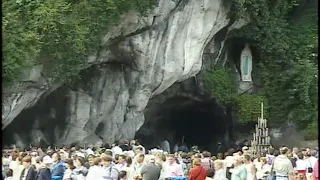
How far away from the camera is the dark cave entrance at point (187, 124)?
89.7 feet

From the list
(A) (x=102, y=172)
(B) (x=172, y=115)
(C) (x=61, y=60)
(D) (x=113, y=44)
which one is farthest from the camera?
(B) (x=172, y=115)

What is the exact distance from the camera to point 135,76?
22734mm

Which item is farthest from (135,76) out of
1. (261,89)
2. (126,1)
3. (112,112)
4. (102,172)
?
(102,172)

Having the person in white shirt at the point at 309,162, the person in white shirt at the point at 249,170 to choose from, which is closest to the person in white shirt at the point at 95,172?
the person in white shirt at the point at 249,170

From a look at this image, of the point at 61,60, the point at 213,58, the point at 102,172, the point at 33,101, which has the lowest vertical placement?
the point at 102,172

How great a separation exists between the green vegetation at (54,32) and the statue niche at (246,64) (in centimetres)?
894

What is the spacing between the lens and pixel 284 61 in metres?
26.5

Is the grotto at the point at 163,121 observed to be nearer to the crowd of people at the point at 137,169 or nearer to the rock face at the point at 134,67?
the rock face at the point at 134,67

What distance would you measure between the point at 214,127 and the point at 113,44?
908cm

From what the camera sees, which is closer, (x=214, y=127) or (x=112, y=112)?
(x=112, y=112)

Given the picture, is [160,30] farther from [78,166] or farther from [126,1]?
[78,166]

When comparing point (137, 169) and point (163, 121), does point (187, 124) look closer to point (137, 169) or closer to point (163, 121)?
point (163, 121)

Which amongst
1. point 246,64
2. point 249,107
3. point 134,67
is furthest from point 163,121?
point 134,67

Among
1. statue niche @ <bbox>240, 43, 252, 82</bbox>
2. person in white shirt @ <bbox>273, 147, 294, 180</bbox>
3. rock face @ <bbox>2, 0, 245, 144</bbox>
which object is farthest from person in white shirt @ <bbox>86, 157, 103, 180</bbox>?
statue niche @ <bbox>240, 43, 252, 82</bbox>
